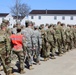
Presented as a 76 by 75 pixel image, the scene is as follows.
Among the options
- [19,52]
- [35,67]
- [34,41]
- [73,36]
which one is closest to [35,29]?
[34,41]

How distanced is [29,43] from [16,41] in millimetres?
1710

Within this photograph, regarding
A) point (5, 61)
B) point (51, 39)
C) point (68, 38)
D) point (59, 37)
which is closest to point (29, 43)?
point (5, 61)

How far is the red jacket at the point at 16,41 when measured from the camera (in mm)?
12178

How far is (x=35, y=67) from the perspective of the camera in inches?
556

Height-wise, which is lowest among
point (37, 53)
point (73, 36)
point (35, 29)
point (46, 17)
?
point (46, 17)

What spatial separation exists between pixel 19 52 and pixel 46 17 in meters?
87.3

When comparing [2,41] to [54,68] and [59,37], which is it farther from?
[59,37]

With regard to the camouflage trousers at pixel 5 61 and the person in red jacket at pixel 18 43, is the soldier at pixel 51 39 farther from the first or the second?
the camouflage trousers at pixel 5 61

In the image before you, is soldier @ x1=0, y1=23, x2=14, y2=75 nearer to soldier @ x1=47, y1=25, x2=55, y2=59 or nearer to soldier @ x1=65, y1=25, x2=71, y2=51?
soldier @ x1=47, y1=25, x2=55, y2=59

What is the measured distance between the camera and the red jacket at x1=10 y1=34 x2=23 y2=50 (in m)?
12.2

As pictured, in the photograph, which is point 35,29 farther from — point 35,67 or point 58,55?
point 58,55

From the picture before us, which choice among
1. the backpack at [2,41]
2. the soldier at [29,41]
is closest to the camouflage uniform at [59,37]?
the soldier at [29,41]

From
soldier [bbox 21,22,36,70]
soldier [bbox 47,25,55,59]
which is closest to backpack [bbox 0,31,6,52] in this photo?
soldier [bbox 21,22,36,70]

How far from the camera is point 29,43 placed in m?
13.9
